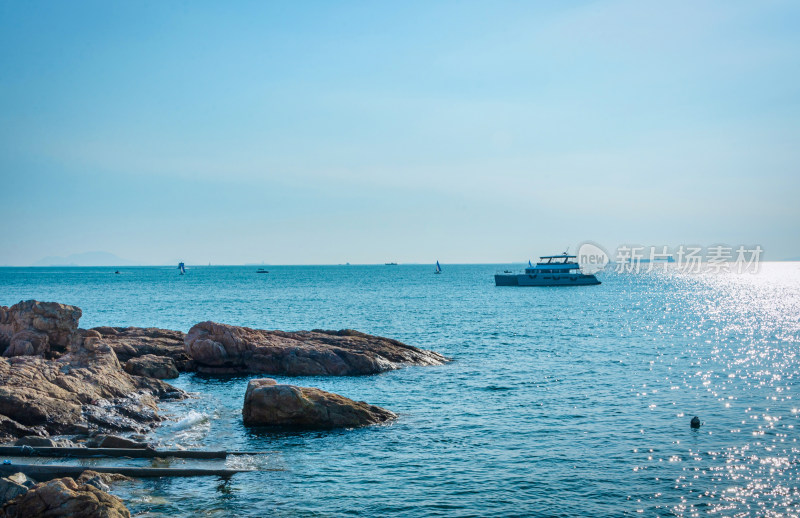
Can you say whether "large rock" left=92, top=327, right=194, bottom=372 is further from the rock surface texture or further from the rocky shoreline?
the rock surface texture

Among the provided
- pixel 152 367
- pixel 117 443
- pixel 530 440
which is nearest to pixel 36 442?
pixel 117 443

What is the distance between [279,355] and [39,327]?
14.0 metres

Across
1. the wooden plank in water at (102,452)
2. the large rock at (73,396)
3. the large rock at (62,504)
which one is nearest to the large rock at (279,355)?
the large rock at (73,396)

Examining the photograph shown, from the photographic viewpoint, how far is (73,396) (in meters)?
25.4

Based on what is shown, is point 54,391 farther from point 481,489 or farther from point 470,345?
point 470,345

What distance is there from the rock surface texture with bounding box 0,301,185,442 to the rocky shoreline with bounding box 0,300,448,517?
0.04m

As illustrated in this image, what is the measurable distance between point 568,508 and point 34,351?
3073 centimetres

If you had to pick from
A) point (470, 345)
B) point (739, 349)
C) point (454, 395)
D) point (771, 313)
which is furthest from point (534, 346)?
point (771, 313)

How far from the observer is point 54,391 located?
25031 millimetres

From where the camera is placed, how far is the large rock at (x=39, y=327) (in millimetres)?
34938

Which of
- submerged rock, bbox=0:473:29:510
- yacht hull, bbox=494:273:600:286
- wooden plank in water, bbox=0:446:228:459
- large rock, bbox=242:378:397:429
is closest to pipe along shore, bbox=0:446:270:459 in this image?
wooden plank in water, bbox=0:446:228:459

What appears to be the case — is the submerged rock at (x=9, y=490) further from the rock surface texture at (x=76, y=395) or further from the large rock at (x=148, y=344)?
the large rock at (x=148, y=344)

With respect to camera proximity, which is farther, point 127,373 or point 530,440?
point 127,373

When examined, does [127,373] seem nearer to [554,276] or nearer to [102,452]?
[102,452]
